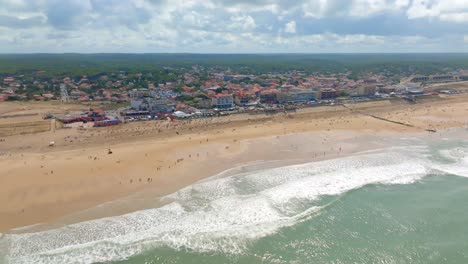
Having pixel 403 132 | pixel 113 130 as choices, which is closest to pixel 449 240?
pixel 403 132

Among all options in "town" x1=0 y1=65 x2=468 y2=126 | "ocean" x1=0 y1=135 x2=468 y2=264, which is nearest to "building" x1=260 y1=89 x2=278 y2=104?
"town" x1=0 y1=65 x2=468 y2=126

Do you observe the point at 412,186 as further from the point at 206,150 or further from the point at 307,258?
the point at 206,150

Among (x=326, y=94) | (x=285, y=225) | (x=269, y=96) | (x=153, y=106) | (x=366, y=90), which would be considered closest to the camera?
(x=285, y=225)

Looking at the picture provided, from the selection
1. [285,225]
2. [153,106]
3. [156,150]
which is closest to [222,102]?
[153,106]

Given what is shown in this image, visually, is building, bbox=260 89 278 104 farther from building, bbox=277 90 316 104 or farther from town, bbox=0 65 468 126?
building, bbox=277 90 316 104

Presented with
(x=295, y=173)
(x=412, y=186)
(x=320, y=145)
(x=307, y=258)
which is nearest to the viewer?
(x=307, y=258)

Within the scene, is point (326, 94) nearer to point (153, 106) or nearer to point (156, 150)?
point (153, 106)

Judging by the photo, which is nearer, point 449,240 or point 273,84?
point 449,240
